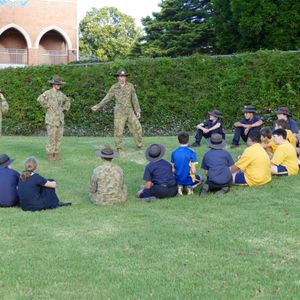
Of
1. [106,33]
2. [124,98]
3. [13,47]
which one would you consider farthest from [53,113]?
[106,33]

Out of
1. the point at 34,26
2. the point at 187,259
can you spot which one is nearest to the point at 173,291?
the point at 187,259

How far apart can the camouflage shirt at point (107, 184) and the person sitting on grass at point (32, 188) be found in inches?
29.2

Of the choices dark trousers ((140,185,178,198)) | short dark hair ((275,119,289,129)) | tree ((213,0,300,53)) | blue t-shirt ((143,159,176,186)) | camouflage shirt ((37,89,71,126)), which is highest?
tree ((213,0,300,53))

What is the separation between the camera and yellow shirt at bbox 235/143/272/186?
31.3 feet

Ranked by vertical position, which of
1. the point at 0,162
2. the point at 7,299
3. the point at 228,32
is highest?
the point at 228,32

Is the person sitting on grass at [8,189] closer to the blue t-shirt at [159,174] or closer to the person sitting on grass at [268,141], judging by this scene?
the blue t-shirt at [159,174]

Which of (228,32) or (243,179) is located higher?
(228,32)

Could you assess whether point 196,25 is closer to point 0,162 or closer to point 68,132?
point 68,132

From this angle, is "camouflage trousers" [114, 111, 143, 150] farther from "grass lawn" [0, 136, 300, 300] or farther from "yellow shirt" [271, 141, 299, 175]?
"yellow shirt" [271, 141, 299, 175]

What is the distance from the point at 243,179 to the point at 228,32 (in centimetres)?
1955

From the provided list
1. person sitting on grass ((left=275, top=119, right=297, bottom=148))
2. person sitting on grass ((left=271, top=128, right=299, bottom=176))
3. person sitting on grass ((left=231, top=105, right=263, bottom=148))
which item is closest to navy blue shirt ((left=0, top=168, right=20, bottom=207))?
person sitting on grass ((left=271, top=128, right=299, bottom=176))

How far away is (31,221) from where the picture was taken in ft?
25.7

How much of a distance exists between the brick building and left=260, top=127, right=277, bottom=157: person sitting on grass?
3170cm

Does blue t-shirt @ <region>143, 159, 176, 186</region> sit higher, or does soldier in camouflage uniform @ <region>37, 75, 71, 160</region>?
soldier in camouflage uniform @ <region>37, 75, 71, 160</region>
